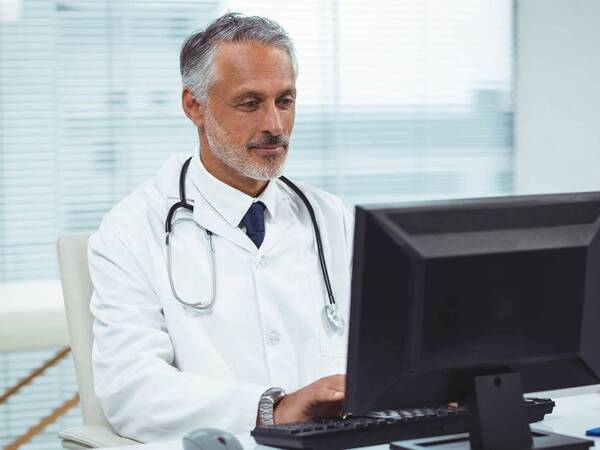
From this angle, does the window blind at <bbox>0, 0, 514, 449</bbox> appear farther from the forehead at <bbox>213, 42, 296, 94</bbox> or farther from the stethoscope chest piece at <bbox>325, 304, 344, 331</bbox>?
the stethoscope chest piece at <bbox>325, 304, 344, 331</bbox>

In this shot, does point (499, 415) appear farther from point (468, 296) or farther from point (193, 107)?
point (193, 107)

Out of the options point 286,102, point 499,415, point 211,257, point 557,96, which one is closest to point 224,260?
point 211,257

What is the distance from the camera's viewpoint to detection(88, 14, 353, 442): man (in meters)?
1.70

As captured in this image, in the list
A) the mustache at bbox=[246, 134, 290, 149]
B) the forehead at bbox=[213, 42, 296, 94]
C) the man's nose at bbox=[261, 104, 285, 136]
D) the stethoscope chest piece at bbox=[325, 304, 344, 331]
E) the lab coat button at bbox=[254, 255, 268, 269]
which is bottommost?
the stethoscope chest piece at bbox=[325, 304, 344, 331]

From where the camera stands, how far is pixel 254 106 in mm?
1896

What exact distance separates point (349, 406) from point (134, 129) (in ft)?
7.99

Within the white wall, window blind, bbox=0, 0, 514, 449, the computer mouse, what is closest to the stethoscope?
the computer mouse

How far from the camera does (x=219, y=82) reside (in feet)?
6.28

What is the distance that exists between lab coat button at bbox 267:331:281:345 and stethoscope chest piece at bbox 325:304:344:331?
113 millimetres

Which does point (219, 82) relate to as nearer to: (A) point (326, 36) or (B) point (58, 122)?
(B) point (58, 122)

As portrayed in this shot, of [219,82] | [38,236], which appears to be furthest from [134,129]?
[219,82]

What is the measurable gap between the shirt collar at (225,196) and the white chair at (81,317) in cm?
26

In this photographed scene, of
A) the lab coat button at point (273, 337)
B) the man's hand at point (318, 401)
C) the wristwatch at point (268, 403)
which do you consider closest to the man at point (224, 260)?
the lab coat button at point (273, 337)

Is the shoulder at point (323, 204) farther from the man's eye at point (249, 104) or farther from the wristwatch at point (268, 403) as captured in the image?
the wristwatch at point (268, 403)
